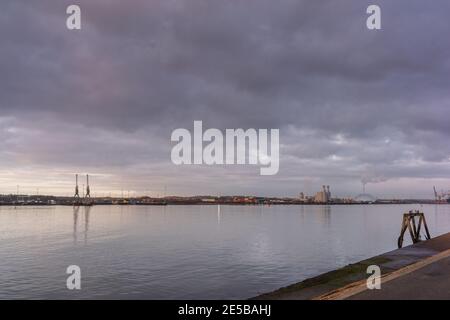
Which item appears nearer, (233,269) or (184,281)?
(184,281)

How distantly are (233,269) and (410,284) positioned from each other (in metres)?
19.6

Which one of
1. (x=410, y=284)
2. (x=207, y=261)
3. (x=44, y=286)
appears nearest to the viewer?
(x=410, y=284)

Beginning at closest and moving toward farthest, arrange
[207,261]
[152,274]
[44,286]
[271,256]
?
1. [44,286]
2. [152,274]
3. [207,261]
4. [271,256]

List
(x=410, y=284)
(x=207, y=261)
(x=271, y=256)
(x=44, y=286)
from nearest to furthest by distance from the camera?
(x=410, y=284)
(x=44, y=286)
(x=207, y=261)
(x=271, y=256)
